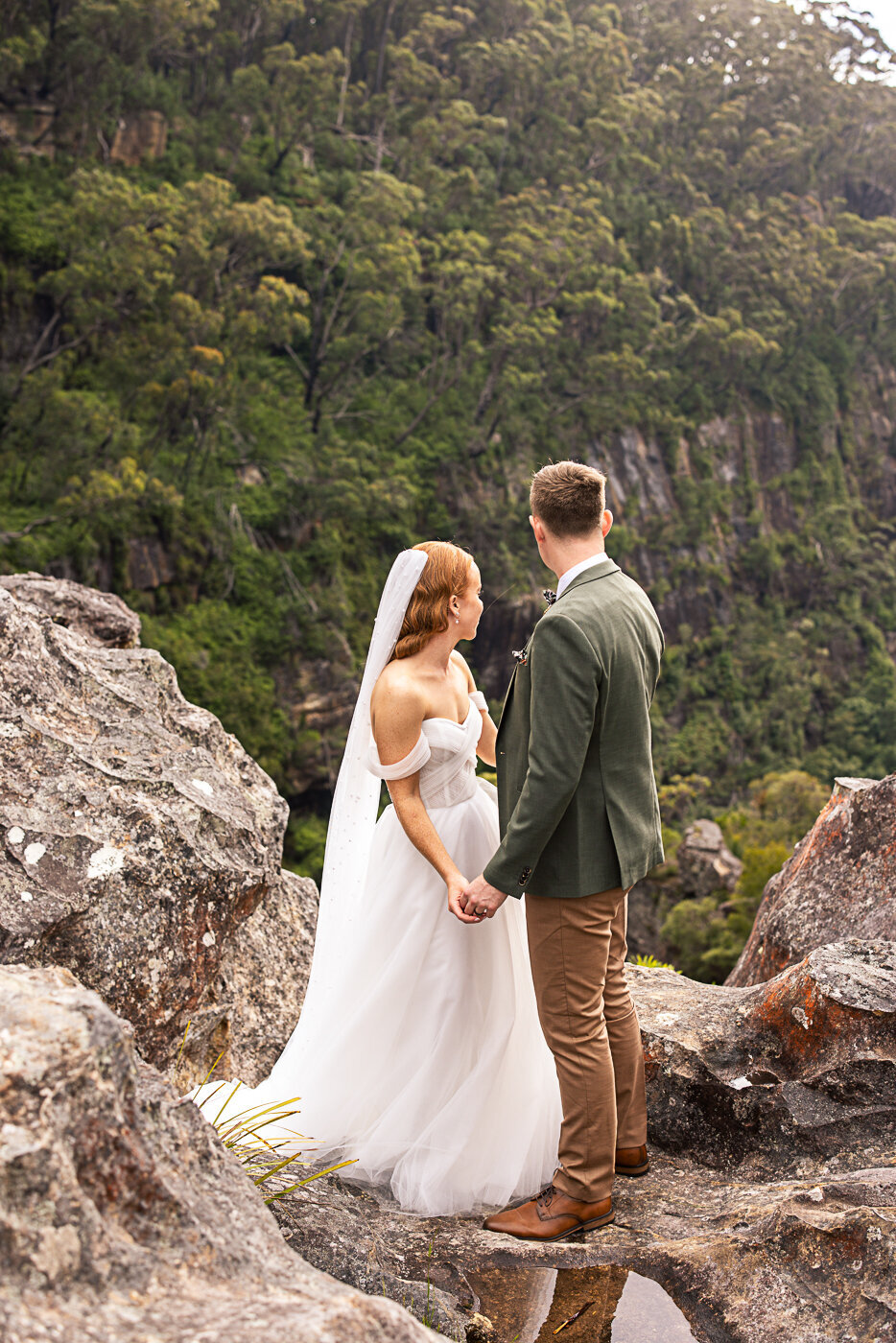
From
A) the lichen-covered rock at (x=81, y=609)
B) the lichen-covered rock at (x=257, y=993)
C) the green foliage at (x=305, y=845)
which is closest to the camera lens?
the lichen-covered rock at (x=257, y=993)

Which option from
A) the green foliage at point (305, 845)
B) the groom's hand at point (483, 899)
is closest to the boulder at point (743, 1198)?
the groom's hand at point (483, 899)

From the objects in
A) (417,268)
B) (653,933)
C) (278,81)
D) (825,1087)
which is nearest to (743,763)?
(653,933)

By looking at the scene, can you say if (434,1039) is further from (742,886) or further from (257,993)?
(742,886)

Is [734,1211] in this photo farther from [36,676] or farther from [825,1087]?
[36,676]

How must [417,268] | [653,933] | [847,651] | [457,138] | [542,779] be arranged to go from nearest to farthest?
[542,779], [653,933], [417,268], [457,138], [847,651]

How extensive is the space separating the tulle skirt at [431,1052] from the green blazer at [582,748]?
41cm

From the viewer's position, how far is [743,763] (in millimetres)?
27969

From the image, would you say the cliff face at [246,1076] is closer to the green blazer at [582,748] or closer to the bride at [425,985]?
the bride at [425,985]

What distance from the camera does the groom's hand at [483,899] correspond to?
2.21 meters

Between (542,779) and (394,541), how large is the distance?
20.0m

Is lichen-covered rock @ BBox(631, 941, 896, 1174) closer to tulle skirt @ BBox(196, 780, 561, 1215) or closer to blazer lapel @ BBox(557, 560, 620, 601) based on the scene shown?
tulle skirt @ BBox(196, 780, 561, 1215)

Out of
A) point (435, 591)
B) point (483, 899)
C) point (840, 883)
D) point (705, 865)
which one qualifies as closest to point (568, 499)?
point (435, 591)

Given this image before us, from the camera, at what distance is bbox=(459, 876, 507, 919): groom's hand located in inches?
87.2

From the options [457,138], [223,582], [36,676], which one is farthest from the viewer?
[457,138]
